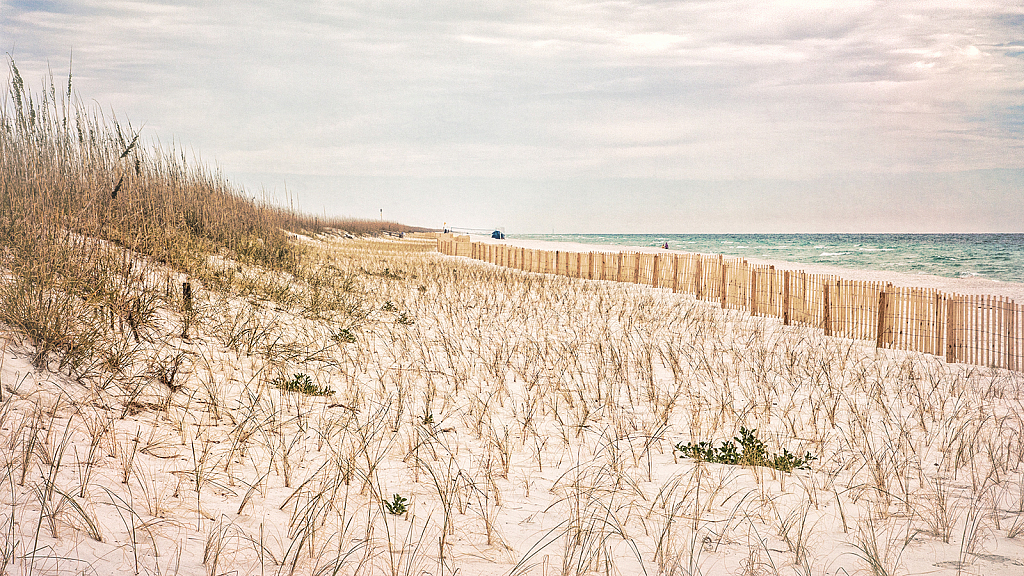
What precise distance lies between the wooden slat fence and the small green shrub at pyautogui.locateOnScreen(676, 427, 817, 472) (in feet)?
16.1

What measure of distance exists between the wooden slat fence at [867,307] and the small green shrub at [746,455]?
491 cm

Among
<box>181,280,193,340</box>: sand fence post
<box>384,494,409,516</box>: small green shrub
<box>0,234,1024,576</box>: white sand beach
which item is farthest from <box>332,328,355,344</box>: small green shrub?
<box>384,494,409,516</box>: small green shrub

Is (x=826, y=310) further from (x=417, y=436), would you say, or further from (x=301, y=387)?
(x=301, y=387)

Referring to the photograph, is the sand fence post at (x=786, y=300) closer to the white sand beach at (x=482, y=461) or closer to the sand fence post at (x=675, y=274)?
the white sand beach at (x=482, y=461)

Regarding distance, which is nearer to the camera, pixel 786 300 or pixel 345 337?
pixel 345 337

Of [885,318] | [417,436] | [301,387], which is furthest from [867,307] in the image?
[301,387]

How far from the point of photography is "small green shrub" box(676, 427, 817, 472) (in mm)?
4145

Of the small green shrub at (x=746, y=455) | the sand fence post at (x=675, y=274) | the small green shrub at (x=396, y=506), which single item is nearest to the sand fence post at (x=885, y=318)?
the small green shrub at (x=746, y=455)

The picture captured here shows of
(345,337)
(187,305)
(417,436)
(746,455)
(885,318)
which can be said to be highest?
(187,305)

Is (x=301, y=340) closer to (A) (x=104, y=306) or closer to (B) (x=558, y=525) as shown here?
(A) (x=104, y=306)

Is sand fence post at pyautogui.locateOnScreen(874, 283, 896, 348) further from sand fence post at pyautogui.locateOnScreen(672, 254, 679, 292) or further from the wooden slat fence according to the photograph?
sand fence post at pyautogui.locateOnScreen(672, 254, 679, 292)

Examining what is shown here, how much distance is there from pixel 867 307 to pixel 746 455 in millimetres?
6229

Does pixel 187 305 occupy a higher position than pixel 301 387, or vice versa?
pixel 187 305

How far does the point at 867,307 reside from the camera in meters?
9.17
